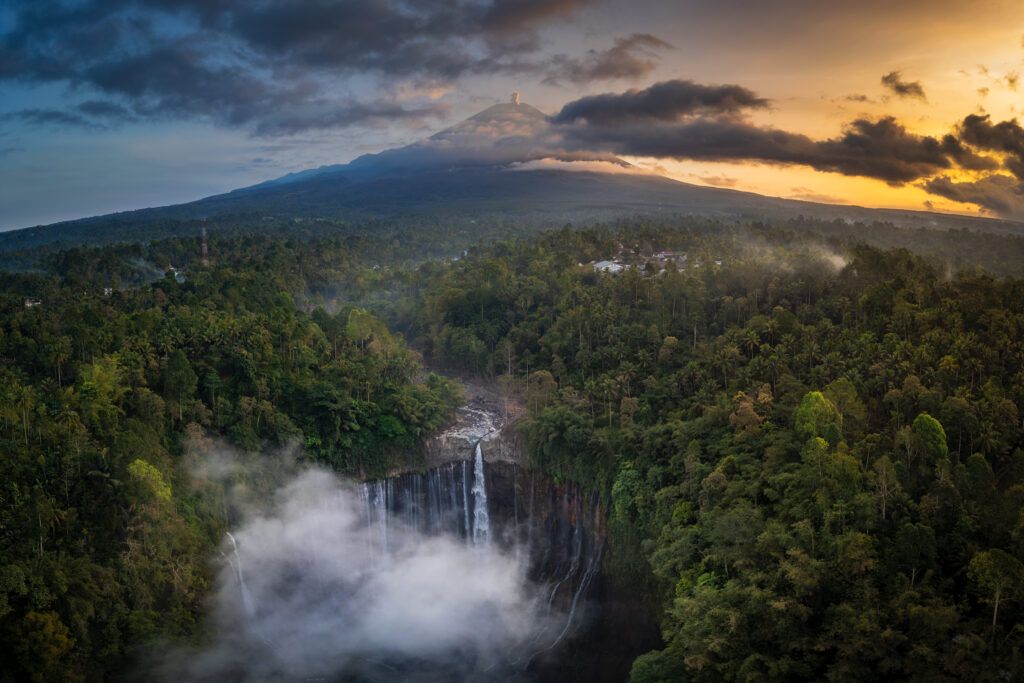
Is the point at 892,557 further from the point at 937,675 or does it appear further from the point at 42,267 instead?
the point at 42,267

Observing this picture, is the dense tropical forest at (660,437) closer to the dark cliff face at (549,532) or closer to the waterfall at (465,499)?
the dark cliff face at (549,532)

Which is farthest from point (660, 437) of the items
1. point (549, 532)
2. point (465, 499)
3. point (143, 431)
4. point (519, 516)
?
point (143, 431)

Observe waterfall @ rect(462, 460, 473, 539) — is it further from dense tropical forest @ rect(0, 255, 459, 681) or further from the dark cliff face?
dense tropical forest @ rect(0, 255, 459, 681)

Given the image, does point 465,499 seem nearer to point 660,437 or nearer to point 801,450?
point 660,437

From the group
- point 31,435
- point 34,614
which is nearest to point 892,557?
point 34,614

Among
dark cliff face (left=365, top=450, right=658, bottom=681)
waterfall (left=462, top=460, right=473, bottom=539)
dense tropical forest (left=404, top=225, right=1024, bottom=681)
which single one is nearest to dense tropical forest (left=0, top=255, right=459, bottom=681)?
dark cliff face (left=365, top=450, right=658, bottom=681)

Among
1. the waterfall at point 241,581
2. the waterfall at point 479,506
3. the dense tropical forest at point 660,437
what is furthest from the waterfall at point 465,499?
the waterfall at point 241,581
